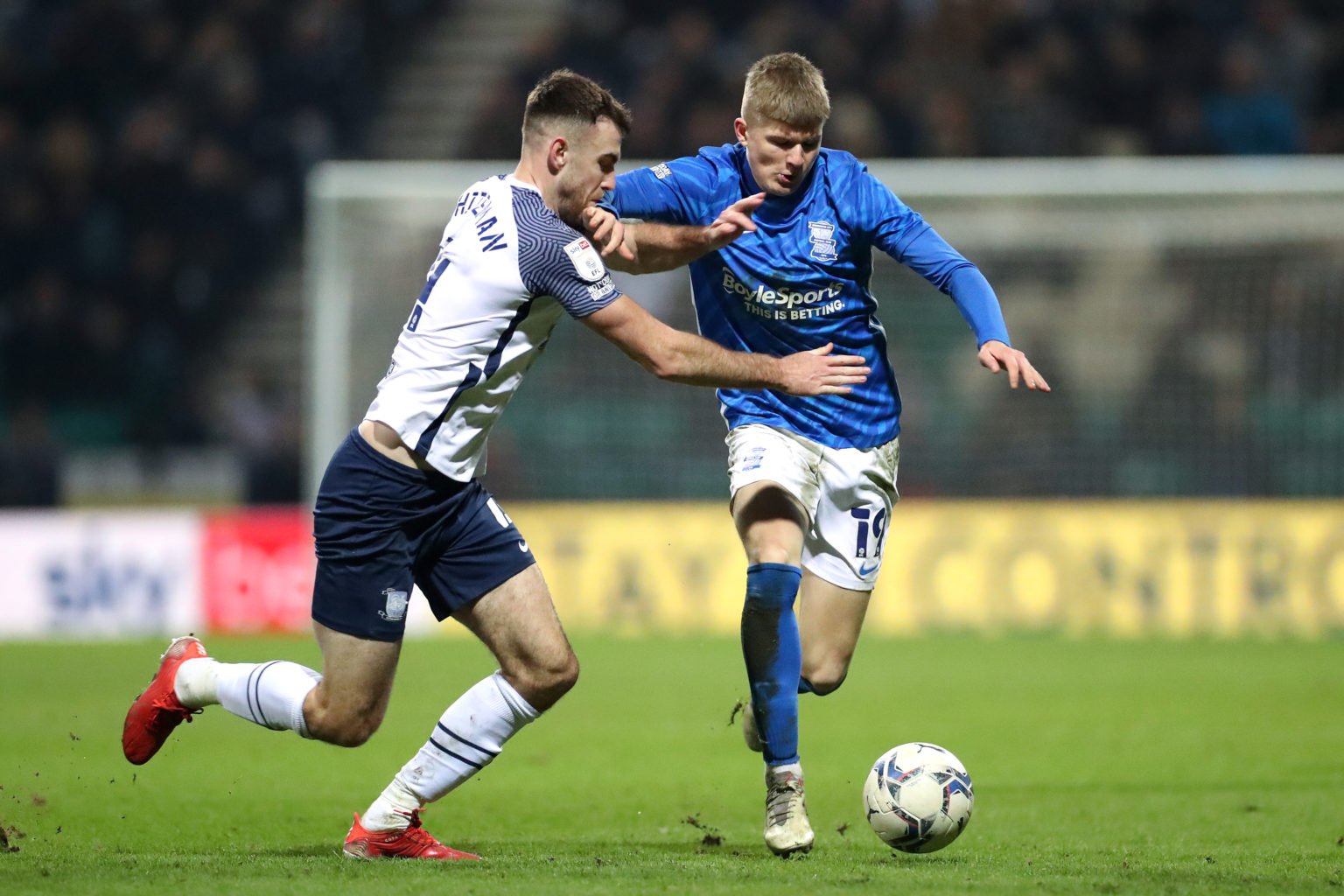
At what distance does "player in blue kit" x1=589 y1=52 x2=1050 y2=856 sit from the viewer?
5422 millimetres

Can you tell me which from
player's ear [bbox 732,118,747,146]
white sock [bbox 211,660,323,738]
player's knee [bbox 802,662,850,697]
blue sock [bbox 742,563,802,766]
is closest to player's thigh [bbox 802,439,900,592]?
player's knee [bbox 802,662,850,697]

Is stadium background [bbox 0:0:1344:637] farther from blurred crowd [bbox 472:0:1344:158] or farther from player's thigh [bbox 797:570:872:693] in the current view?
player's thigh [bbox 797:570:872:693]

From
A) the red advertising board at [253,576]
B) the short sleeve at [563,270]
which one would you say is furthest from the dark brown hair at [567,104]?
the red advertising board at [253,576]

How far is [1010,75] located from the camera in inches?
688

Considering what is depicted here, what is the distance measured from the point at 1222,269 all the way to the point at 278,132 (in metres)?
9.76

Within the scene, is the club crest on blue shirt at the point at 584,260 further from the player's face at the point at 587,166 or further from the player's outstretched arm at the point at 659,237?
the player's outstretched arm at the point at 659,237

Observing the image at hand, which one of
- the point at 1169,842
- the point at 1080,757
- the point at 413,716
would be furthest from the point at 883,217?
the point at 413,716

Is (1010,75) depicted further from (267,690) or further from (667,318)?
(267,690)

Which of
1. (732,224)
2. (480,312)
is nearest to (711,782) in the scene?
(732,224)

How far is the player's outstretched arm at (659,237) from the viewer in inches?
211

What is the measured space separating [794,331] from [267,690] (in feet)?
7.10

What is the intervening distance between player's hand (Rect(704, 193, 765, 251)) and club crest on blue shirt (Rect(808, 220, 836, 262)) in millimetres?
381

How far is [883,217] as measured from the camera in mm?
5770

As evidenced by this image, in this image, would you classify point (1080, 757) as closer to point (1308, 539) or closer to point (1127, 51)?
point (1308, 539)
